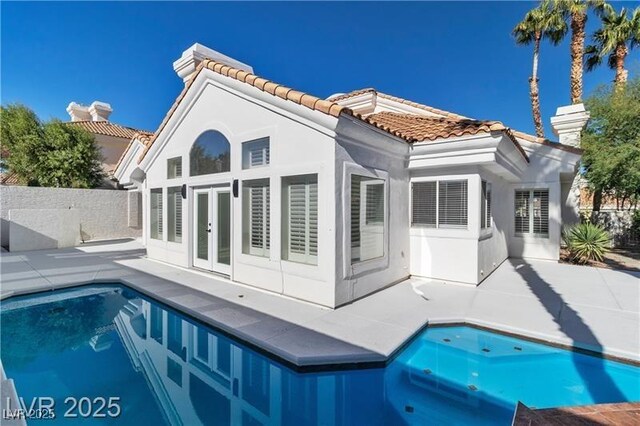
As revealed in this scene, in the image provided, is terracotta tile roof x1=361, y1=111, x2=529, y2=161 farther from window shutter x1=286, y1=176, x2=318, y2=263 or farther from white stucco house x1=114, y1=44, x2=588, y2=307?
window shutter x1=286, y1=176, x2=318, y2=263

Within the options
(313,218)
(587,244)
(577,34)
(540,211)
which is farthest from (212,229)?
(577,34)

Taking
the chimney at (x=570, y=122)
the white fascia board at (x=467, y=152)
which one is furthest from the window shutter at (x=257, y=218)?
the chimney at (x=570, y=122)

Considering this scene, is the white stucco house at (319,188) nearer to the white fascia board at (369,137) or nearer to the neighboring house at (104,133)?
the white fascia board at (369,137)

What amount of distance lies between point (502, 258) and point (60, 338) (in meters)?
16.1

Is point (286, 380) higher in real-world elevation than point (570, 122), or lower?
lower

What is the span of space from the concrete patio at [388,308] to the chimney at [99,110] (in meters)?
27.0

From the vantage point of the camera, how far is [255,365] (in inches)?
231

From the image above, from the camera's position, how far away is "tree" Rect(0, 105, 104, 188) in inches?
905

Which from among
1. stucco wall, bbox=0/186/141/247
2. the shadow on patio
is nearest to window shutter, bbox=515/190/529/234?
the shadow on patio

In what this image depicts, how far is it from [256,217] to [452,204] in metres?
6.56

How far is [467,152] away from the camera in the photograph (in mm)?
9422

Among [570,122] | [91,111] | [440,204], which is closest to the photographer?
[440,204]

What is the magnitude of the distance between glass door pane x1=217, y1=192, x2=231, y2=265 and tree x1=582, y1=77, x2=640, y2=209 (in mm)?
18299

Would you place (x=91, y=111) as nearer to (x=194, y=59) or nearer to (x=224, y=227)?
(x=194, y=59)
